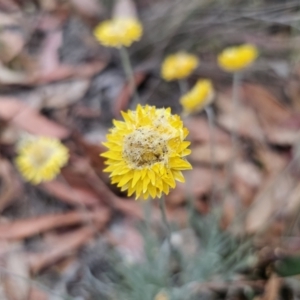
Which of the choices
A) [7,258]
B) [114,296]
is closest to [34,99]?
[7,258]

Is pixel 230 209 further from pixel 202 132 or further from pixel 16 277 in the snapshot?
pixel 16 277

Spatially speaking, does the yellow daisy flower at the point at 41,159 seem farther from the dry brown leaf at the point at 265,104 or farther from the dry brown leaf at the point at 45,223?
the dry brown leaf at the point at 265,104

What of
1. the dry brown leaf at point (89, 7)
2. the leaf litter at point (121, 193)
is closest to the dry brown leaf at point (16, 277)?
the leaf litter at point (121, 193)

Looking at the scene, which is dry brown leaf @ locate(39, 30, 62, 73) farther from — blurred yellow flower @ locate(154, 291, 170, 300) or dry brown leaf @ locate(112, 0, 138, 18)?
blurred yellow flower @ locate(154, 291, 170, 300)

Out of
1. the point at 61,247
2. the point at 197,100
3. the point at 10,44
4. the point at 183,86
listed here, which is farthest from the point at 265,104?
the point at 10,44

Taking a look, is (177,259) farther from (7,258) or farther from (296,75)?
(296,75)

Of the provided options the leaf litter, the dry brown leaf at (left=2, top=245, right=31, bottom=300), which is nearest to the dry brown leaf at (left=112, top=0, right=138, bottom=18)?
the leaf litter
